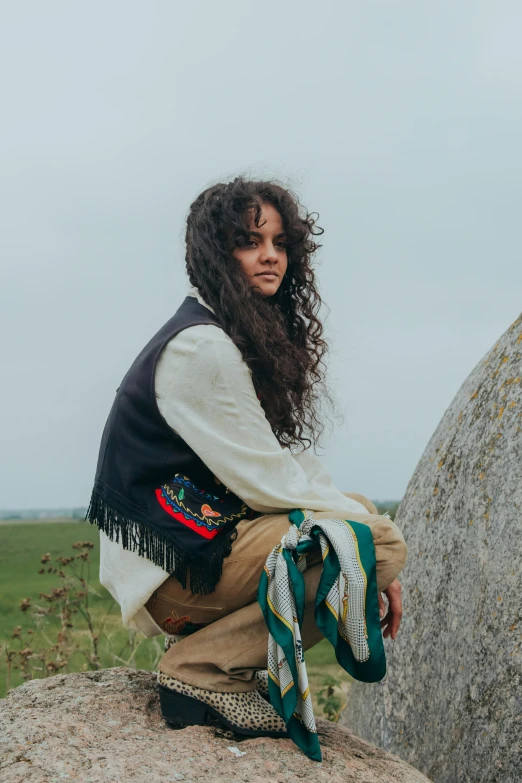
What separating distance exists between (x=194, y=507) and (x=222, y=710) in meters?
0.74

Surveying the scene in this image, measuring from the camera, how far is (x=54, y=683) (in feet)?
11.7

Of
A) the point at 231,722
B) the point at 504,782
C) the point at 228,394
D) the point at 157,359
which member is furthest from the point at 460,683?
the point at 157,359

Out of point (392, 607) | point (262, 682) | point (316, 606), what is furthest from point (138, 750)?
point (392, 607)

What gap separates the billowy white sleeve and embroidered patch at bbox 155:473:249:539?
4.4 inches

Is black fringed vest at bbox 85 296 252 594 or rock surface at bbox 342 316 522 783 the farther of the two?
rock surface at bbox 342 316 522 783

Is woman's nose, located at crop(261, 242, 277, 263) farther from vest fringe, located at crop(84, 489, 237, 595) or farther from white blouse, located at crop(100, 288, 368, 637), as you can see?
vest fringe, located at crop(84, 489, 237, 595)

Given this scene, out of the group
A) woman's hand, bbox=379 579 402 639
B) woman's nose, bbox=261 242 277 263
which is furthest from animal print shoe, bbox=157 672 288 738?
woman's nose, bbox=261 242 277 263

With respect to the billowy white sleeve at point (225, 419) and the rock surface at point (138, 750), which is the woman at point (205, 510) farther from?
the rock surface at point (138, 750)

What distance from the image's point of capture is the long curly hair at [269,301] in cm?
326

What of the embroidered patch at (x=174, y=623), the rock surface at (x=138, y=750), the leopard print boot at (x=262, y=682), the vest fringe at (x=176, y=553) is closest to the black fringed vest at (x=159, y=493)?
the vest fringe at (x=176, y=553)

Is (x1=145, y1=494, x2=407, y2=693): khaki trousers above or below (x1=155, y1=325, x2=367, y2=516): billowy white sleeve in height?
below

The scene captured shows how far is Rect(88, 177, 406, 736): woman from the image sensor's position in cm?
294

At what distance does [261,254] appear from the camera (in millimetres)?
3436

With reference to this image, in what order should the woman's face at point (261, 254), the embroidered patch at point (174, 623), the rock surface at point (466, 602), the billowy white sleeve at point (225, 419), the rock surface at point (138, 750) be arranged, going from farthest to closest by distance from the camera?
1. the woman's face at point (261, 254)
2. the rock surface at point (466, 602)
3. the embroidered patch at point (174, 623)
4. the billowy white sleeve at point (225, 419)
5. the rock surface at point (138, 750)
